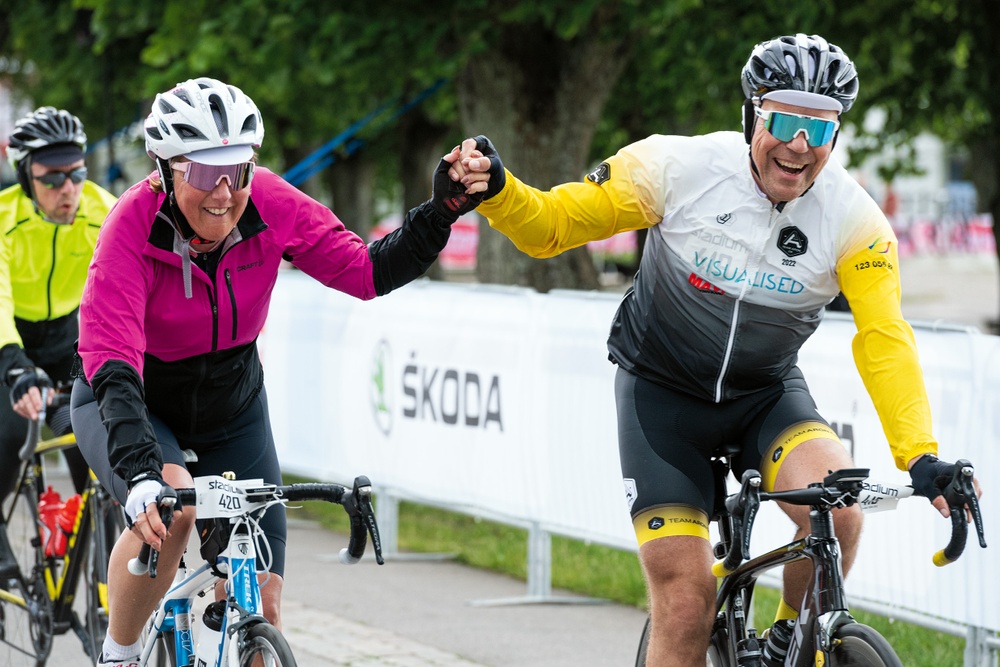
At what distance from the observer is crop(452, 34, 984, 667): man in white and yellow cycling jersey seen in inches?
155

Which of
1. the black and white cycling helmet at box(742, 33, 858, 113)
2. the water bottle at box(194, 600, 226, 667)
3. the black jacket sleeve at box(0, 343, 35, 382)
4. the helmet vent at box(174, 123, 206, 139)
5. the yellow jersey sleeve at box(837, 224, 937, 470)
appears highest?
the black and white cycling helmet at box(742, 33, 858, 113)

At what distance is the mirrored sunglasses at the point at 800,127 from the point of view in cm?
389

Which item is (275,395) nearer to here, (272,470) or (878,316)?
(272,470)

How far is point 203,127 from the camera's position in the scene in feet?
12.5

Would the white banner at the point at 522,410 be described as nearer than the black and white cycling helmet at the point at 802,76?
No

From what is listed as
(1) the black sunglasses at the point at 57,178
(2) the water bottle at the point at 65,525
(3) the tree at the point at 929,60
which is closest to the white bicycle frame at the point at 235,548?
(2) the water bottle at the point at 65,525

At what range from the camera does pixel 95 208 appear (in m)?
6.20

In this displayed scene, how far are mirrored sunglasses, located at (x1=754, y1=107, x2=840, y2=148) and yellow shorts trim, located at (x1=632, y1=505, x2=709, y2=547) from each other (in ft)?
3.36

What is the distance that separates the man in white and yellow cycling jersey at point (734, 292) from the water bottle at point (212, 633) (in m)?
1.13

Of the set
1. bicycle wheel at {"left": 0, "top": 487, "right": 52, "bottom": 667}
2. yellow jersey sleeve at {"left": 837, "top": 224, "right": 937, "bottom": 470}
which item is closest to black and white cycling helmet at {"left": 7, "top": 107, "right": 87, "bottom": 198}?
bicycle wheel at {"left": 0, "top": 487, "right": 52, "bottom": 667}

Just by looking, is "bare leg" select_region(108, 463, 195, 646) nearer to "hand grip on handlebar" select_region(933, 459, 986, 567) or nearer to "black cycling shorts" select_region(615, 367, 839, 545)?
"black cycling shorts" select_region(615, 367, 839, 545)

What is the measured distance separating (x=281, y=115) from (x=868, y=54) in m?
A: 10.1

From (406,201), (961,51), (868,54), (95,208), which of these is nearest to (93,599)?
(95,208)

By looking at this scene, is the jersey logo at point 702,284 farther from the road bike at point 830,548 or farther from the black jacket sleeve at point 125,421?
the black jacket sleeve at point 125,421
